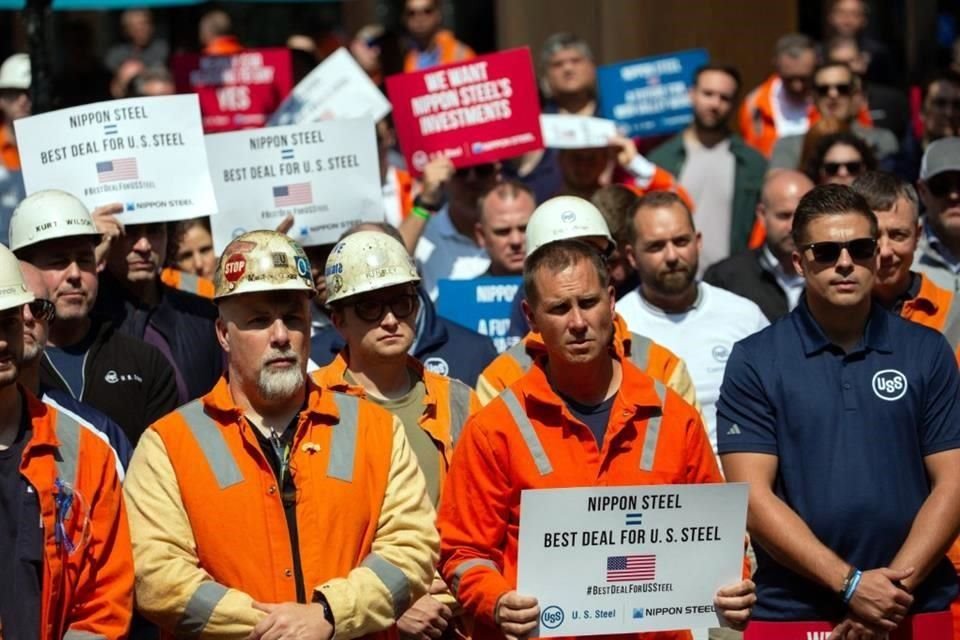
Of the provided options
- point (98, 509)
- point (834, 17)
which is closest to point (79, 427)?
point (98, 509)

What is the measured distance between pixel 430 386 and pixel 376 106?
4.30 metres

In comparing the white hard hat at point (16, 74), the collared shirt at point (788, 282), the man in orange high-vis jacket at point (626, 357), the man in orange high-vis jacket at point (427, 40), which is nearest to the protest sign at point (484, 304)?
the collared shirt at point (788, 282)

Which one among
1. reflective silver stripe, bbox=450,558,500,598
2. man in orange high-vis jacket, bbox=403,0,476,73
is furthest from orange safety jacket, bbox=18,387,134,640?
man in orange high-vis jacket, bbox=403,0,476,73

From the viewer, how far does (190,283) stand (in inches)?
388

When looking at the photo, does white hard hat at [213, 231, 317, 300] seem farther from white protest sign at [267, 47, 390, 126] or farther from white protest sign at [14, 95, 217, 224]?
white protest sign at [267, 47, 390, 126]

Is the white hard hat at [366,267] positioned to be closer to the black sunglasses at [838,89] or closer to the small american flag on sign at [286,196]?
the small american flag on sign at [286,196]

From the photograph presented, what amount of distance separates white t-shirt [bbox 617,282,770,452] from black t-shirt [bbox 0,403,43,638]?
11.5 ft

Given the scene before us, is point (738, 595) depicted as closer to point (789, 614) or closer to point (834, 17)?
point (789, 614)

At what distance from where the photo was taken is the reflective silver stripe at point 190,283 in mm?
9781

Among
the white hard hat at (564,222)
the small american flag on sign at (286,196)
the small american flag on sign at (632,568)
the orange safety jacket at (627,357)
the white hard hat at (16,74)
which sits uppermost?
the white hard hat at (16,74)

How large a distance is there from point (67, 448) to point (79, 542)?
0.31 m

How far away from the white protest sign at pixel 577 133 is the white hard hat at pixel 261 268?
521 cm

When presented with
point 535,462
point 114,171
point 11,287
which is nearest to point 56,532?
point 11,287

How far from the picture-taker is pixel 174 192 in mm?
9000
